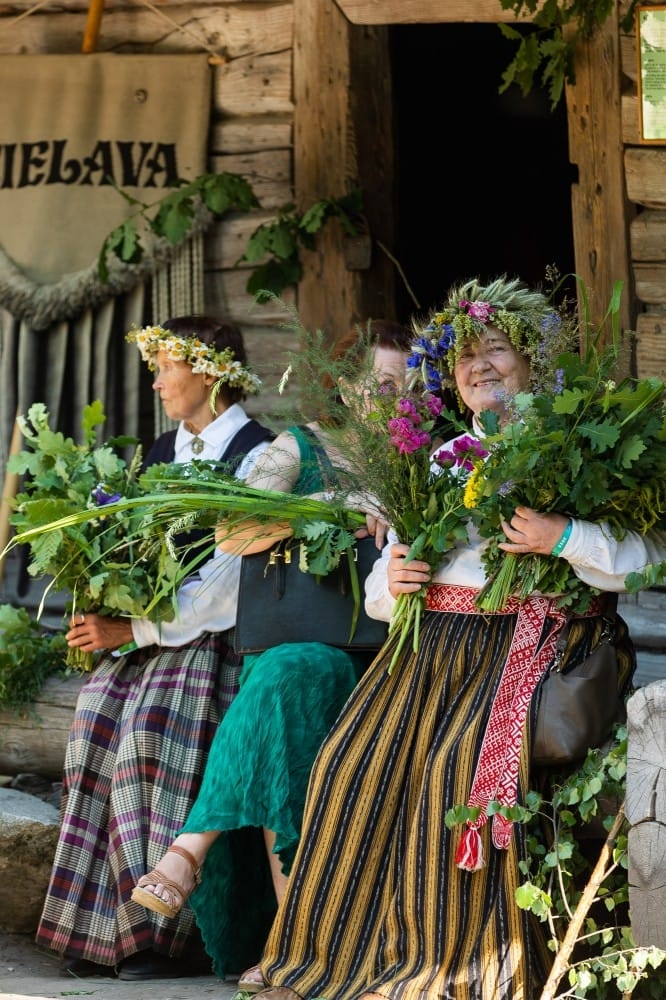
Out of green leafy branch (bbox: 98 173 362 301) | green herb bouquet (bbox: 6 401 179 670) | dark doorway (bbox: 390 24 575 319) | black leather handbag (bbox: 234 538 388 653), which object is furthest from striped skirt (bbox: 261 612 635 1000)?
dark doorway (bbox: 390 24 575 319)

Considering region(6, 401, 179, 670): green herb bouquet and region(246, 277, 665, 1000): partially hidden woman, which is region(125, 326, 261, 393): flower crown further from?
region(246, 277, 665, 1000): partially hidden woman

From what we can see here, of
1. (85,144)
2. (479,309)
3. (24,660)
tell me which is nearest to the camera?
(479,309)

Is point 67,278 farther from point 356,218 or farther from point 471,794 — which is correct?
point 471,794

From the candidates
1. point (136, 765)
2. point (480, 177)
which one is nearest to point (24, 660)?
point (136, 765)

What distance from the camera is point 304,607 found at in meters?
3.76

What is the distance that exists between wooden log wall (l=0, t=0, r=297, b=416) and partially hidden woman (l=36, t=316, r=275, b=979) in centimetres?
134

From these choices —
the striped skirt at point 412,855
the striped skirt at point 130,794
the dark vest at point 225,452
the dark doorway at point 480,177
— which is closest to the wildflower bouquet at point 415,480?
the striped skirt at point 412,855

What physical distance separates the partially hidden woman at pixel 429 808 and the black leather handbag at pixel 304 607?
194mm

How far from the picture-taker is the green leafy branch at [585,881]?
301 centimetres

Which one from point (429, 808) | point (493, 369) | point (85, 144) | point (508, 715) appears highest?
point (85, 144)

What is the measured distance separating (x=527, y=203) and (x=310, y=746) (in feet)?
14.3

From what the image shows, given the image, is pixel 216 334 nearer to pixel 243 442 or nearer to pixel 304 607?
pixel 243 442

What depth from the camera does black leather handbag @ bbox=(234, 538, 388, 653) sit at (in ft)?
12.3

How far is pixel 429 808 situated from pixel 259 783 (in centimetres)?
48
